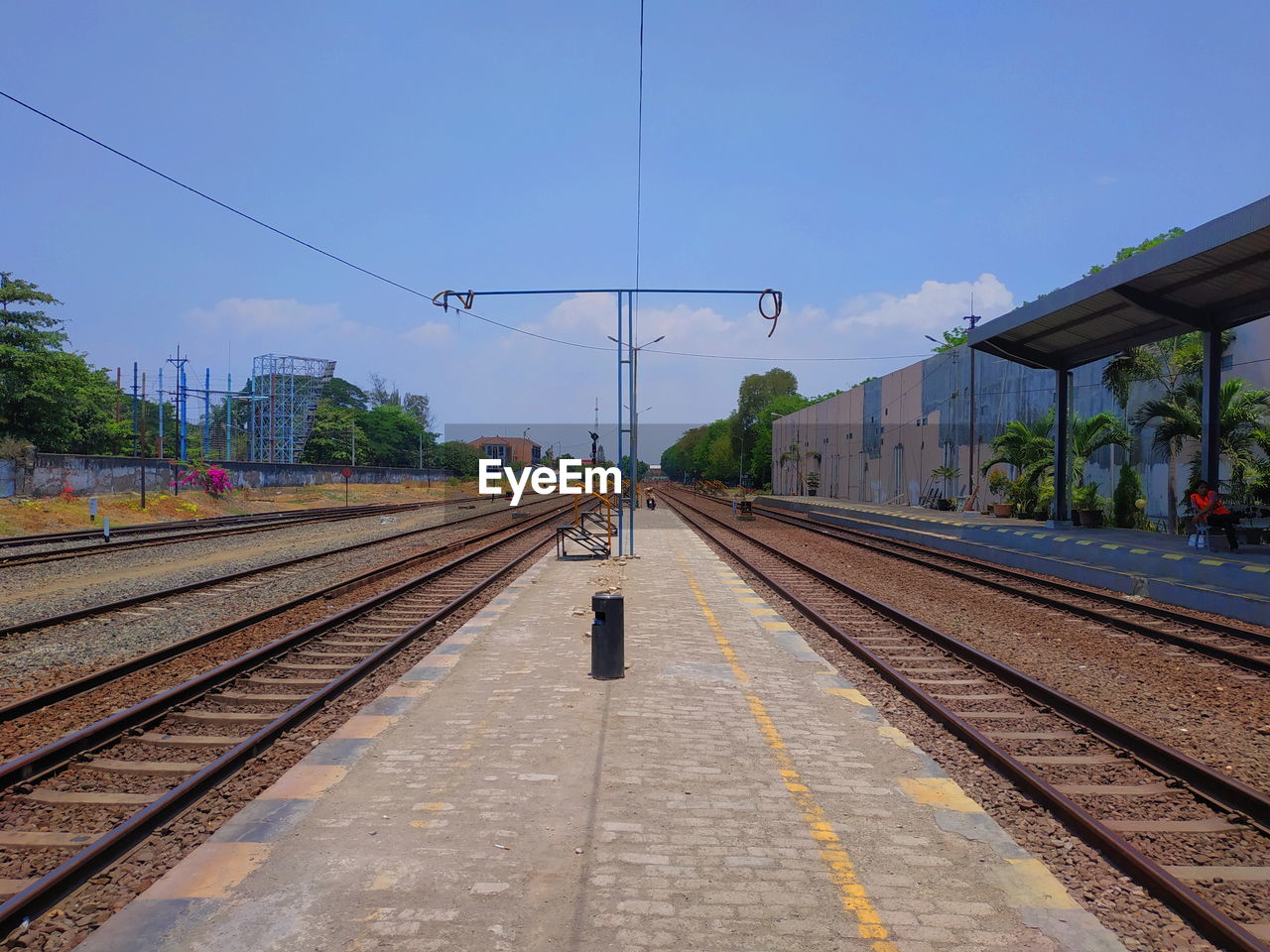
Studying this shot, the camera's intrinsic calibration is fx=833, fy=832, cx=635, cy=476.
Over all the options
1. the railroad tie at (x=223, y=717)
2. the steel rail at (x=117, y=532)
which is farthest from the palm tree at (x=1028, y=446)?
the steel rail at (x=117, y=532)

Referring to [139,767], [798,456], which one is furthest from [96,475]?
A: [798,456]

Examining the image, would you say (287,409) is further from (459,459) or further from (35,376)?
(35,376)

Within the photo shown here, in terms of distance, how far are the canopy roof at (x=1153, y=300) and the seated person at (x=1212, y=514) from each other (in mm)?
3412

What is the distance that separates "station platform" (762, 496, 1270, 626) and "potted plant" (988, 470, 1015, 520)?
5.31 metres

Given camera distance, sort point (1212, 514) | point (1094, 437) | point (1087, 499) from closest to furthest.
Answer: point (1212, 514) → point (1094, 437) → point (1087, 499)

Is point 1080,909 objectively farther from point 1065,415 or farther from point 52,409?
point 52,409

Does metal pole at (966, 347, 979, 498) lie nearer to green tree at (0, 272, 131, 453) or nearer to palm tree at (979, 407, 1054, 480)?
palm tree at (979, 407, 1054, 480)

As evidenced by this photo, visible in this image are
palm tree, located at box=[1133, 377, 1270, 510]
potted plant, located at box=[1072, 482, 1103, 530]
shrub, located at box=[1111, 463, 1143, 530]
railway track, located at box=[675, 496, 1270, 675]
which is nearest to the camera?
railway track, located at box=[675, 496, 1270, 675]

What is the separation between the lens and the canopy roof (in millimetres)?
12828

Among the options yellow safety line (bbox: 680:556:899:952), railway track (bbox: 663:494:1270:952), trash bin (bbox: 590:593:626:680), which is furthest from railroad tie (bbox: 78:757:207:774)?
railway track (bbox: 663:494:1270:952)

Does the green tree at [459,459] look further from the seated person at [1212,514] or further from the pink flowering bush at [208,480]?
the seated person at [1212,514]

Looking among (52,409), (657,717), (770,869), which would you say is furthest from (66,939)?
(52,409)

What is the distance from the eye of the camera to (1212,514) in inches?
626

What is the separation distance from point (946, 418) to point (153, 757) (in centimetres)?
3962
